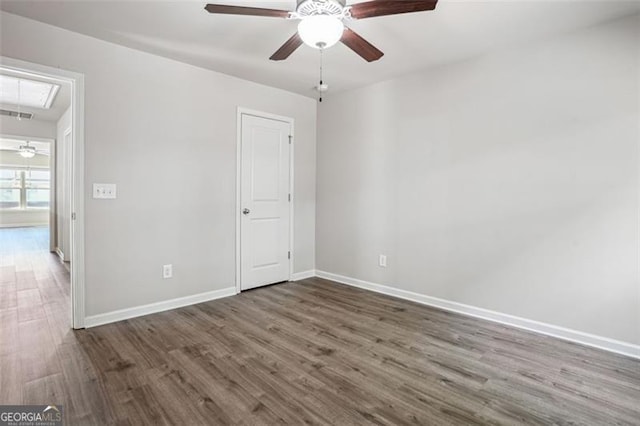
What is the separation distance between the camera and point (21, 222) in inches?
419

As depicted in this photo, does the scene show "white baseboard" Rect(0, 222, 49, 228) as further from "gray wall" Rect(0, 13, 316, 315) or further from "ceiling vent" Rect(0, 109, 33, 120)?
"gray wall" Rect(0, 13, 316, 315)

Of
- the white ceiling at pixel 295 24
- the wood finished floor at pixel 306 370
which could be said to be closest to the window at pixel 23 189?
the wood finished floor at pixel 306 370

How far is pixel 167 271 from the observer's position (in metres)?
3.34

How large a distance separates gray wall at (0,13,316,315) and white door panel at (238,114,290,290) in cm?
19

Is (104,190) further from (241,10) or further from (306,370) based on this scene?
(306,370)

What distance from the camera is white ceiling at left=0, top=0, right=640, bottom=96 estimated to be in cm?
231

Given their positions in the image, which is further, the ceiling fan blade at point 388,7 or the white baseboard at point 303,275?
the white baseboard at point 303,275

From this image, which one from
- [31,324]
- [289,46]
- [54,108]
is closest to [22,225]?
[54,108]

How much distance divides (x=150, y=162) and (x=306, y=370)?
2.47m

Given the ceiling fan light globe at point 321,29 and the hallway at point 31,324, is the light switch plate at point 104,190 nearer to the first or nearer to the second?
the hallway at point 31,324

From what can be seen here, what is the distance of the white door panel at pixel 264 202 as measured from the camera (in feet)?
13.0

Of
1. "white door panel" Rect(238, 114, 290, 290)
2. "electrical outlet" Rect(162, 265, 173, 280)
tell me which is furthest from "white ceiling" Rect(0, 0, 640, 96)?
"electrical outlet" Rect(162, 265, 173, 280)

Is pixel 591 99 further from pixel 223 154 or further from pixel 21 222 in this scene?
pixel 21 222

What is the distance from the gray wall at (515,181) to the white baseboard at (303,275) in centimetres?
88
